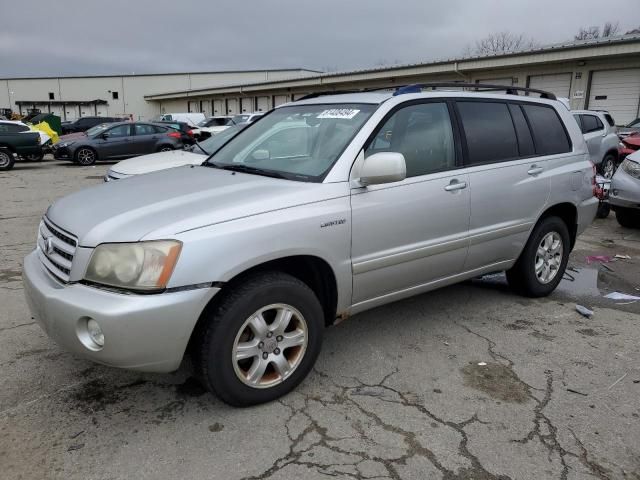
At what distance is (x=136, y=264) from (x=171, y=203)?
19.9 inches

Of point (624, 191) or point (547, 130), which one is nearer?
point (547, 130)

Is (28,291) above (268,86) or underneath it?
underneath

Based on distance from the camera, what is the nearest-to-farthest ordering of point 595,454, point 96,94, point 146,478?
point 146,478
point 595,454
point 96,94

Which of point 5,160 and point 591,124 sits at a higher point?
point 591,124

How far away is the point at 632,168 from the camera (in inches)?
297

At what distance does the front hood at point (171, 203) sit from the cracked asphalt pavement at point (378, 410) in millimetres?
1046

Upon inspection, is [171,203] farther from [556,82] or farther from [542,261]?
[556,82]

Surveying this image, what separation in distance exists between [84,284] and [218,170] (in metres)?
1.39

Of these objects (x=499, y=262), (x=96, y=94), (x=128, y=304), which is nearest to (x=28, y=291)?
(x=128, y=304)

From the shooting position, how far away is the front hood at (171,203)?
8.66 ft

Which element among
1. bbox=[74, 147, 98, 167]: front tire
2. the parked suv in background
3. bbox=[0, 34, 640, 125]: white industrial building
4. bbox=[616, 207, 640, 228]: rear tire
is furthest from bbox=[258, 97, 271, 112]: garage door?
bbox=[616, 207, 640, 228]: rear tire

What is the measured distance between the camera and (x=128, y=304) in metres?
2.46

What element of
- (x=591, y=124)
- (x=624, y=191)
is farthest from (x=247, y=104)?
(x=624, y=191)

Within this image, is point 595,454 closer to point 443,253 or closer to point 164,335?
point 443,253
